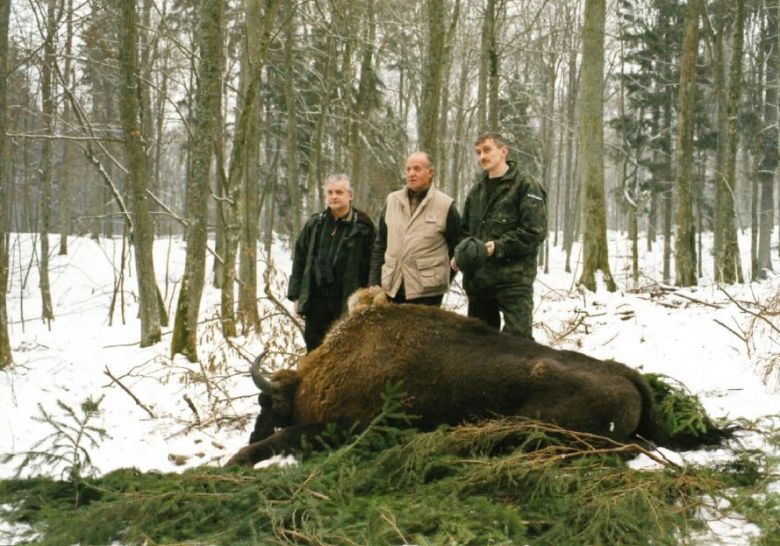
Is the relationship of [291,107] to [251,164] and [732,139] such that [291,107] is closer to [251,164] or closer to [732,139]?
[251,164]

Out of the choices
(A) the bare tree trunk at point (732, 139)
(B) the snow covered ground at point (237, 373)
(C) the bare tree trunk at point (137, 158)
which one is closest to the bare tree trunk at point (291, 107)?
(C) the bare tree trunk at point (137, 158)

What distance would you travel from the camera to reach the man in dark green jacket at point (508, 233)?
5051 mm

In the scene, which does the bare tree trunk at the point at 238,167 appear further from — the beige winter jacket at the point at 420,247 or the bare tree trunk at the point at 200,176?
the beige winter jacket at the point at 420,247

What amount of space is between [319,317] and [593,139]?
22.8 feet

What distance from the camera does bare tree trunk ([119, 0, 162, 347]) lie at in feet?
30.1

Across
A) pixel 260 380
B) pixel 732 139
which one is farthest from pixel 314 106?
pixel 260 380

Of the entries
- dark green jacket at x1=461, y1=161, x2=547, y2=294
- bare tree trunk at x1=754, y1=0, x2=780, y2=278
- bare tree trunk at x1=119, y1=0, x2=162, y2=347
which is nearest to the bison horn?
dark green jacket at x1=461, y1=161, x2=547, y2=294

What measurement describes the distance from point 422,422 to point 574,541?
1.77 metres

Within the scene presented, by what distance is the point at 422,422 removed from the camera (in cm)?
449

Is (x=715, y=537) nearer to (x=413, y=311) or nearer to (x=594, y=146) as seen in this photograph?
(x=413, y=311)

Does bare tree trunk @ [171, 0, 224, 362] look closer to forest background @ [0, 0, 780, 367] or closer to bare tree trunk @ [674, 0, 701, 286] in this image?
forest background @ [0, 0, 780, 367]

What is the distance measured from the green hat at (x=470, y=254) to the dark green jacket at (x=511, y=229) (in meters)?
0.30

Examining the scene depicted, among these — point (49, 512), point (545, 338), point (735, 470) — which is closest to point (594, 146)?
point (545, 338)

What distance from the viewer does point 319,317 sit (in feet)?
19.7
